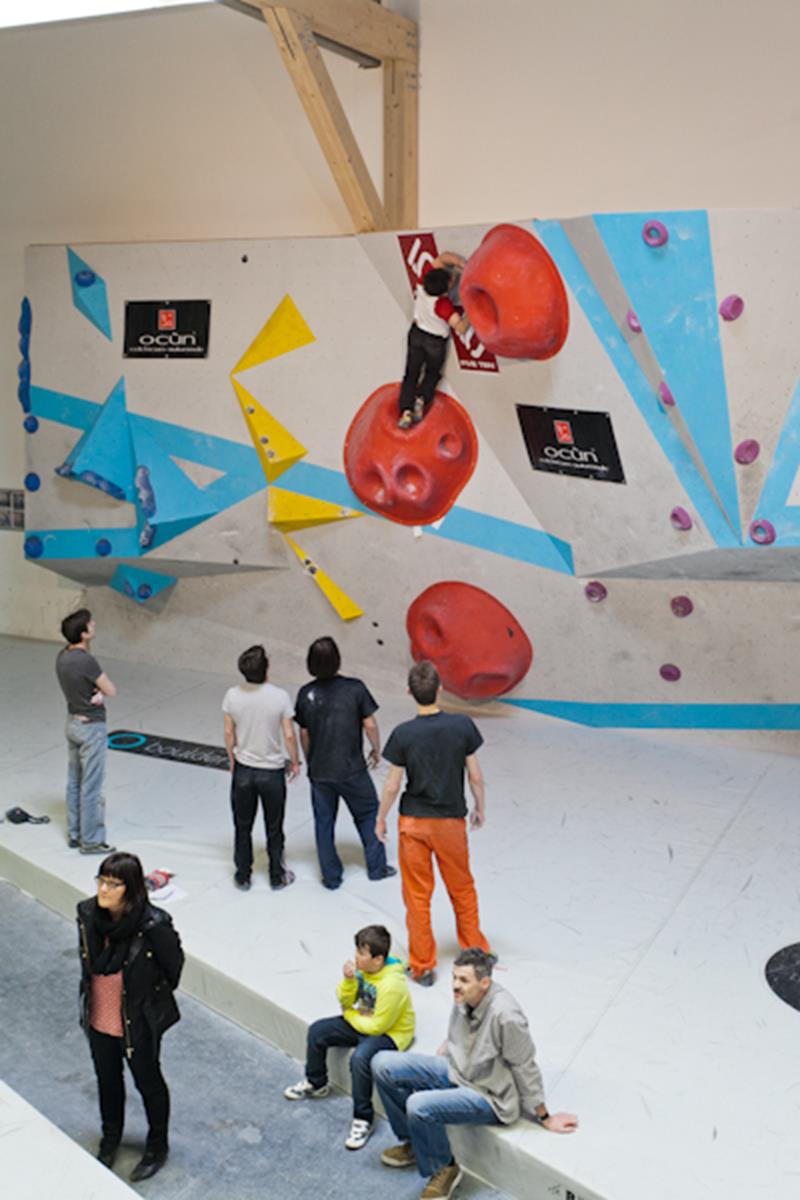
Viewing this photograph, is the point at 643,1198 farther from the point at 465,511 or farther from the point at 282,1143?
the point at 465,511

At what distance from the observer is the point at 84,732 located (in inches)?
239

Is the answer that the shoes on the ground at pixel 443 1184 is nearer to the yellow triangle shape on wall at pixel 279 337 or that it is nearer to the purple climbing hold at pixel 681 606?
the purple climbing hold at pixel 681 606

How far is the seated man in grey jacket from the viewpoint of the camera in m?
3.94

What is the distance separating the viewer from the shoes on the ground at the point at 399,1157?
4.21m

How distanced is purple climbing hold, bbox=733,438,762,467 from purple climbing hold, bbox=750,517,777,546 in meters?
0.30

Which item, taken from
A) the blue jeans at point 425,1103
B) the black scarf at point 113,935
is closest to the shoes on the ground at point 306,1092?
the blue jeans at point 425,1103

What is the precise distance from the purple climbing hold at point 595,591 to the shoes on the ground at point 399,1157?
3914 mm

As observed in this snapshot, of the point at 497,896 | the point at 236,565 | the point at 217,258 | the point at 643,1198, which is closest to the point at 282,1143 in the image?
the point at 643,1198

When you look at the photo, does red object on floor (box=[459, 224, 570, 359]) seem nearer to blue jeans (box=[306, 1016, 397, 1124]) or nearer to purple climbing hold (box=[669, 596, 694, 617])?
purple climbing hold (box=[669, 596, 694, 617])

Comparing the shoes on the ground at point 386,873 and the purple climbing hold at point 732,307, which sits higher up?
the purple climbing hold at point 732,307

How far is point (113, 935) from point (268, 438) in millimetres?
4893

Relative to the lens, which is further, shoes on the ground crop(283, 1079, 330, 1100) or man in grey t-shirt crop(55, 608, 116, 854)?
man in grey t-shirt crop(55, 608, 116, 854)

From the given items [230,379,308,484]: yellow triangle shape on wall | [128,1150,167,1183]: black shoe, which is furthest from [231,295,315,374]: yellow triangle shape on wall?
[128,1150,167,1183]: black shoe

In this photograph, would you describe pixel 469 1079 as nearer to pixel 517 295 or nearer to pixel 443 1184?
pixel 443 1184
